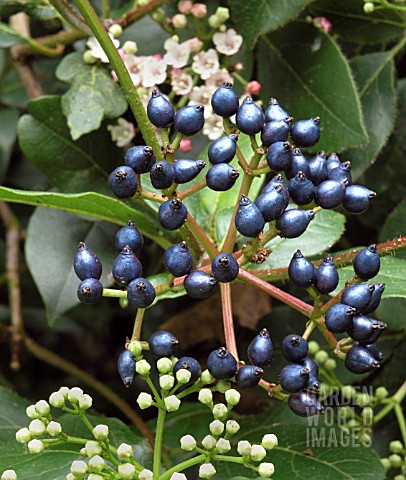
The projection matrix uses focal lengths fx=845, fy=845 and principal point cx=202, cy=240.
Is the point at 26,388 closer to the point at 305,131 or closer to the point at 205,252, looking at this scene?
the point at 205,252

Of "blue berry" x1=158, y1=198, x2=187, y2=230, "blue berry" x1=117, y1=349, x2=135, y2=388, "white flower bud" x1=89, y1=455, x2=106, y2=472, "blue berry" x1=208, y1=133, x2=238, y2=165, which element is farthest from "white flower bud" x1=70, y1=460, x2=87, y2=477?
"blue berry" x1=208, y1=133, x2=238, y2=165

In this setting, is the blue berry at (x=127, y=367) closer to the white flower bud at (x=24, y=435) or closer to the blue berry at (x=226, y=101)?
the white flower bud at (x=24, y=435)

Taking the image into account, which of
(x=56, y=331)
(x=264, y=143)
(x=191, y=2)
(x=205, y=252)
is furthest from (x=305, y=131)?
(x=56, y=331)

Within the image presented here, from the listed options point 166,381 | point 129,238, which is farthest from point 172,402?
point 129,238

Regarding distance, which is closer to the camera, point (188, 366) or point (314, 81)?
point (188, 366)

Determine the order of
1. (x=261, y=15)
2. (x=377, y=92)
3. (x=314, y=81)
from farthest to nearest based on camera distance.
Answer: (x=377, y=92), (x=314, y=81), (x=261, y=15)

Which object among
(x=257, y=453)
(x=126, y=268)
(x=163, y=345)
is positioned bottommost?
(x=257, y=453)

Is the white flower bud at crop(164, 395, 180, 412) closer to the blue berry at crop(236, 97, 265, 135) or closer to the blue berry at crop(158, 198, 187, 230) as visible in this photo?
the blue berry at crop(158, 198, 187, 230)

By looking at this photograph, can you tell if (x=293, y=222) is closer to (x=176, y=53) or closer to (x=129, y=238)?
(x=129, y=238)
